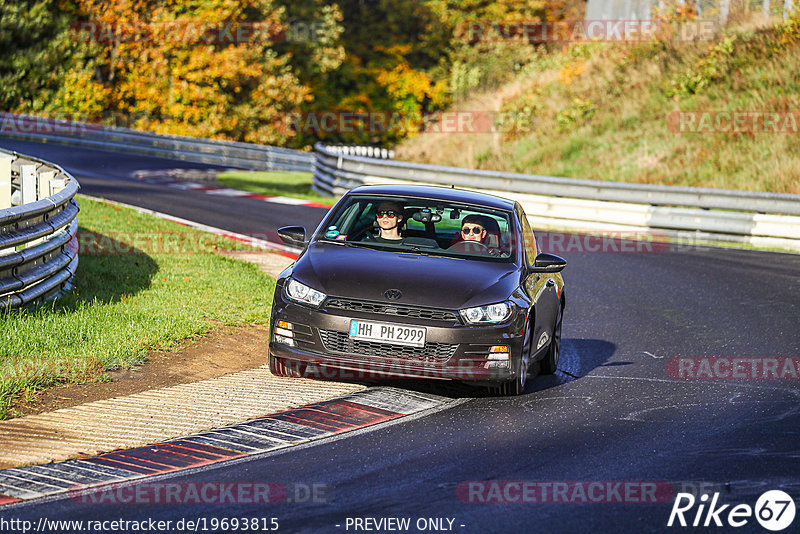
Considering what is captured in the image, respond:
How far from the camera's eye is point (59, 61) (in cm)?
4819

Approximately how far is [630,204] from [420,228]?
1335 cm

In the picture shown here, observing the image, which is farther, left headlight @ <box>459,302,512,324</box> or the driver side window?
the driver side window

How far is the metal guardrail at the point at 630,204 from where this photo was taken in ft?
67.5

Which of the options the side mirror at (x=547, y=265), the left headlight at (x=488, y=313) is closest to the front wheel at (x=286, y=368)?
the left headlight at (x=488, y=313)

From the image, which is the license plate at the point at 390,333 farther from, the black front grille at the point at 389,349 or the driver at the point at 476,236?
the driver at the point at 476,236

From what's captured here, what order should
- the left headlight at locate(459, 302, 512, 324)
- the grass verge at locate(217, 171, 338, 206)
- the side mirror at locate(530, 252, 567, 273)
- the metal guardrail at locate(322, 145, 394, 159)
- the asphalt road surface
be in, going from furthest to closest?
1. the metal guardrail at locate(322, 145, 394, 159)
2. the grass verge at locate(217, 171, 338, 206)
3. the side mirror at locate(530, 252, 567, 273)
4. the left headlight at locate(459, 302, 512, 324)
5. the asphalt road surface

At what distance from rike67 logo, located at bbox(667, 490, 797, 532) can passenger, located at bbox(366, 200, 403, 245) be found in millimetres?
3872

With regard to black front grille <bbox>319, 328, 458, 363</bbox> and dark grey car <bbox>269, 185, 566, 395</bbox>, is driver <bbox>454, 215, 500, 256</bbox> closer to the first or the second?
dark grey car <bbox>269, 185, 566, 395</bbox>

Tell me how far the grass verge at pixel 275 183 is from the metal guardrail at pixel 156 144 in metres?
1.29

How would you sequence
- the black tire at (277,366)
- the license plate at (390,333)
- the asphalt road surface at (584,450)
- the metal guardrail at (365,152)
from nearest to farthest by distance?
1. the asphalt road surface at (584,450)
2. the license plate at (390,333)
3. the black tire at (277,366)
4. the metal guardrail at (365,152)

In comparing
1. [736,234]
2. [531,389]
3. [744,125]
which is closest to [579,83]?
[744,125]

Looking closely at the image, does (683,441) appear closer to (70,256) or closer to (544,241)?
(70,256)

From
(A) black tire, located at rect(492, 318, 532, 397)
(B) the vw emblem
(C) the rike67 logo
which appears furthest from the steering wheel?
(C) the rike67 logo

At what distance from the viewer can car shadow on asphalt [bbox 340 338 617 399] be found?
349 inches
